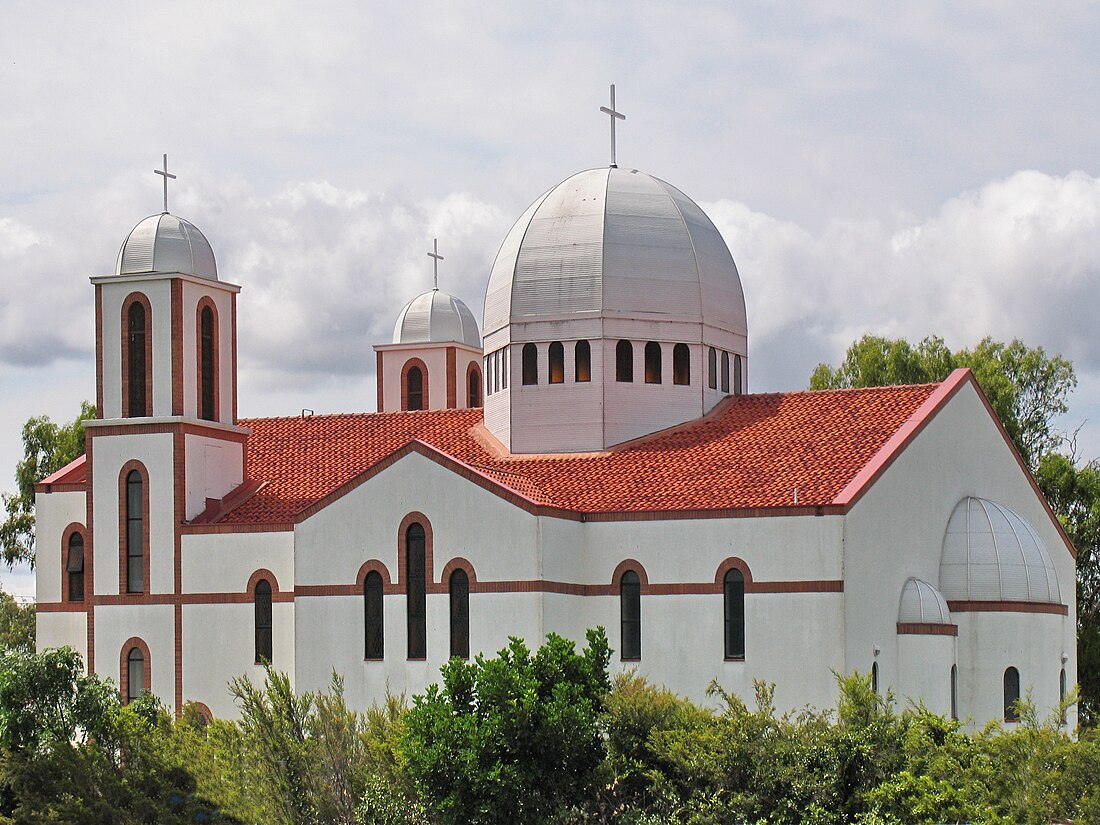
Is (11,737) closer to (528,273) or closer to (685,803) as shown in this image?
(685,803)

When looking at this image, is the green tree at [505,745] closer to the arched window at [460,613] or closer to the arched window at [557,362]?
the arched window at [460,613]

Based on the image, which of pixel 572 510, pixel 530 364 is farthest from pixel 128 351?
pixel 572 510

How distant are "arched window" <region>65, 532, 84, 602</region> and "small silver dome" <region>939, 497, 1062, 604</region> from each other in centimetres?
2209

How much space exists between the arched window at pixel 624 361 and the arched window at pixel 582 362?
26.8 inches

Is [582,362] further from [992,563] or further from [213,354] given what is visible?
[992,563]

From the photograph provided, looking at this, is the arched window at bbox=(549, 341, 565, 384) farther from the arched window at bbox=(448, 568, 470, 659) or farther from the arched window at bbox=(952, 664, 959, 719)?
the arched window at bbox=(952, 664, 959, 719)

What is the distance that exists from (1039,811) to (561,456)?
56.8 ft

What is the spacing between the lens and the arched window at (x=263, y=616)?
42.8 metres

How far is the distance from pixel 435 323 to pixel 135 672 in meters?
18.9

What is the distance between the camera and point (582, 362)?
44.0 meters

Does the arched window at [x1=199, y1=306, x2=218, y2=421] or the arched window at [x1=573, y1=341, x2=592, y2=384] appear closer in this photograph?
the arched window at [x1=573, y1=341, x2=592, y2=384]

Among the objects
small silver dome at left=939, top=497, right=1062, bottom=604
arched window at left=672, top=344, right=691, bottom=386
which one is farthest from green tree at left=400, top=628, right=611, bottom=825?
arched window at left=672, top=344, right=691, bottom=386

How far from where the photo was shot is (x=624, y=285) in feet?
144

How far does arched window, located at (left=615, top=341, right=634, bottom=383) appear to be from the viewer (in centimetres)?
4388
